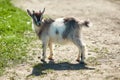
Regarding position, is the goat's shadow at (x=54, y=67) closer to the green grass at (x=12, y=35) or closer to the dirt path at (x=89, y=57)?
the dirt path at (x=89, y=57)

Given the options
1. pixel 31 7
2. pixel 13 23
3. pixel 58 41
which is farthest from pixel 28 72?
pixel 31 7

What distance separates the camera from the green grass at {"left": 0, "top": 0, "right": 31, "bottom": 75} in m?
12.1

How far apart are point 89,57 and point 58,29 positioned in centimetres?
136

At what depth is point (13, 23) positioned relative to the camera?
15961 millimetres

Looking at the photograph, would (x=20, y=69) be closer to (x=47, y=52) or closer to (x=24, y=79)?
(x=24, y=79)

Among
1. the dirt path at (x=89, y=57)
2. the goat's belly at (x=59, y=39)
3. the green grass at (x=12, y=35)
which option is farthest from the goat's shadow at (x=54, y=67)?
the green grass at (x=12, y=35)

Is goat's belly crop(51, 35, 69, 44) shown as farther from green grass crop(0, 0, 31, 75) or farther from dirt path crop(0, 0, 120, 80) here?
green grass crop(0, 0, 31, 75)

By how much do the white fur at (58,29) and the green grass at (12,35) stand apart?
1.19 metres

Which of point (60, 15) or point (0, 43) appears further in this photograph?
point (60, 15)

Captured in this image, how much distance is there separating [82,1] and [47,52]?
8016mm

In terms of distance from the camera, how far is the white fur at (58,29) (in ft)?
37.7

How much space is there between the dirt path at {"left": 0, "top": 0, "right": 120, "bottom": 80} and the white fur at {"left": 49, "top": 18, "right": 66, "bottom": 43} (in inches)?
27.4

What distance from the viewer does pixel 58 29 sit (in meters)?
11.5

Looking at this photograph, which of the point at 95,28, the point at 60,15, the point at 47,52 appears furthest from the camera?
the point at 60,15
